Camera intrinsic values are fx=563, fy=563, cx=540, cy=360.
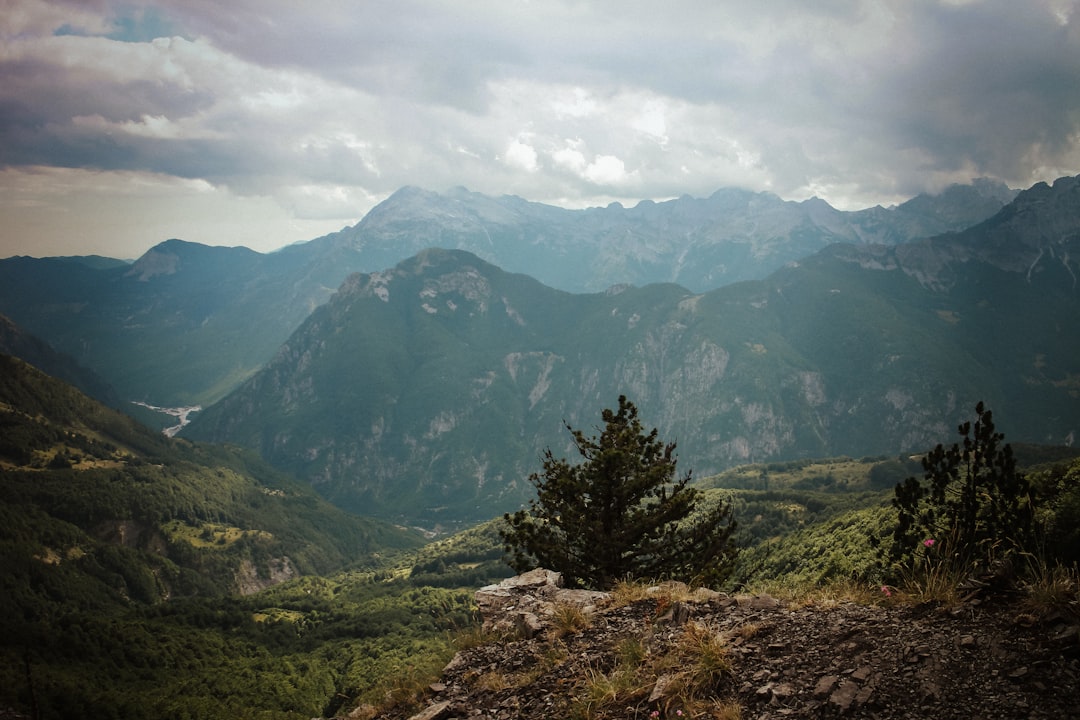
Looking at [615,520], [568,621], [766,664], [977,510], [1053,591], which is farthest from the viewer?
[615,520]

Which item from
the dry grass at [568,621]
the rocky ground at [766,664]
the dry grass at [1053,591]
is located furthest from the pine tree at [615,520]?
the dry grass at [1053,591]

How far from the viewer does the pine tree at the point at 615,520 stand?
79.2ft

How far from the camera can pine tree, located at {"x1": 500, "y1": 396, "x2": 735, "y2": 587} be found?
24141 millimetres

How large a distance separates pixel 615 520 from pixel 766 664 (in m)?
15.7

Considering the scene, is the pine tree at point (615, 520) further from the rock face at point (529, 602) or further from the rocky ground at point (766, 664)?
the rocky ground at point (766, 664)

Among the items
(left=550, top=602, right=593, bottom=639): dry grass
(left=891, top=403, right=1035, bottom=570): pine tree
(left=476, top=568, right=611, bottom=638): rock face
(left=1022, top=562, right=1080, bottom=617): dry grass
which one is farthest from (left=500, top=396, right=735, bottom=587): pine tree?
(left=1022, top=562, right=1080, bottom=617): dry grass

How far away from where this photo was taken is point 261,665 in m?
126

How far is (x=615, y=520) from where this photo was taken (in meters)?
24.9

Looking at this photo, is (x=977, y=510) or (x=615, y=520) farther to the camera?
(x=615, y=520)

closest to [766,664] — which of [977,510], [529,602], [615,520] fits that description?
[977,510]

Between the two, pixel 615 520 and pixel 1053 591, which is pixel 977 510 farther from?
pixel 615 520

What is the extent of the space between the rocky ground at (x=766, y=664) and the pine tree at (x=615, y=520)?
33.1 ft

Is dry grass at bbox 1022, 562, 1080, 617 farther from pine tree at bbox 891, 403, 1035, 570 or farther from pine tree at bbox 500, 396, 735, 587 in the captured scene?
pine tree at bbox 500, 396, 735, 587

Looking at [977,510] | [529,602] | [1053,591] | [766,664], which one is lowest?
[529,602]
